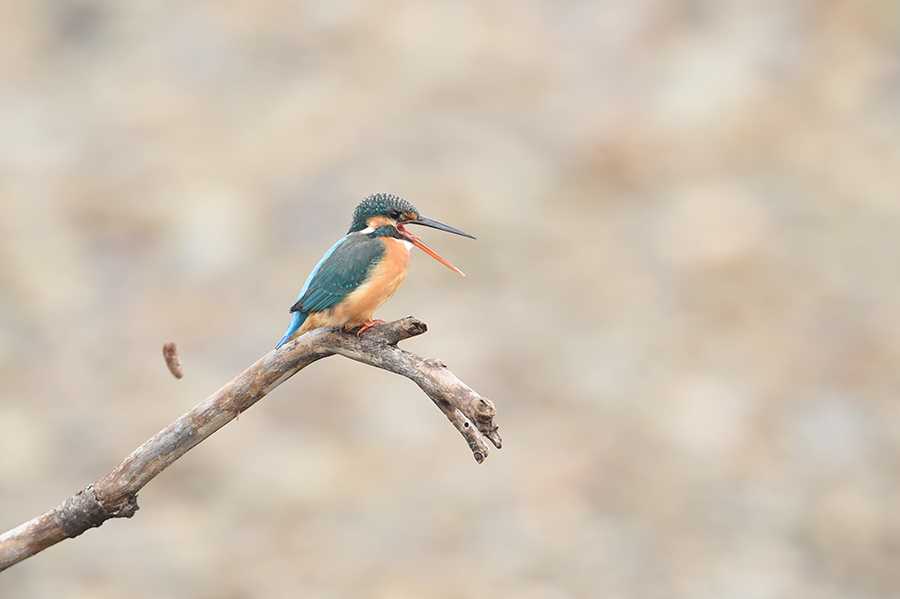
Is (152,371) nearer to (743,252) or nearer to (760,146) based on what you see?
(743,252)

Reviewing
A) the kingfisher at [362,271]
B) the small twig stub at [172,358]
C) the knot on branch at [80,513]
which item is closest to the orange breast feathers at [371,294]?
the kingfisher at [362,271]

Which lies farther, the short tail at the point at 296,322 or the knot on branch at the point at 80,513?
the short tail at the point at 296,322

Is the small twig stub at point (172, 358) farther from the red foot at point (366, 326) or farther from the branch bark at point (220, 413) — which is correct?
the red foot at point (366, 326)

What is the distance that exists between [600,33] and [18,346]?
378 inches

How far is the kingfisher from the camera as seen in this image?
2.97 meters

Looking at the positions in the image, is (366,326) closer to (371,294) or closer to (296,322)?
(371,294)

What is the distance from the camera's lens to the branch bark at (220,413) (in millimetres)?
2715

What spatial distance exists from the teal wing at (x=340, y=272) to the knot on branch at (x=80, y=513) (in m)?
0.80

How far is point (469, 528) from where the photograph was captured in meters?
12.4

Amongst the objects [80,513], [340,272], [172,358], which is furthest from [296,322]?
[80,513]

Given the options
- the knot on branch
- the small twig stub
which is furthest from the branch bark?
the small twig stub

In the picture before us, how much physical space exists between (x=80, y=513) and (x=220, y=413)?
0.55 meters

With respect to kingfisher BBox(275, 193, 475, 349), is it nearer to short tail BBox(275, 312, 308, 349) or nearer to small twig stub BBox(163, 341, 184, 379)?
short tail BBox(275, 312, 308, 349)

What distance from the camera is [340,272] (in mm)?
3055
